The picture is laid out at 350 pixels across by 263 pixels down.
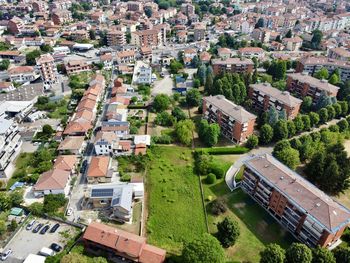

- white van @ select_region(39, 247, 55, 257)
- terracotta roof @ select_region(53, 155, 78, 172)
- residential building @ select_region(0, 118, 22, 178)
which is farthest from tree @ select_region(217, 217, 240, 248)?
residential building @ select_region(0, 118, 22, 178)

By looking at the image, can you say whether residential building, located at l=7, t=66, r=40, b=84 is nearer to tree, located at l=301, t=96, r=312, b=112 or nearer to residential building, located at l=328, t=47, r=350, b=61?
tree, located at l=301, t=96, r=312, b=112

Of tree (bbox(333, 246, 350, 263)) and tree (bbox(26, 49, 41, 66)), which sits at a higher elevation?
tree (bbox(26, 49, 41, 66))

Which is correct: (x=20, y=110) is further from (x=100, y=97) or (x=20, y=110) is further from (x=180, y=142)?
(x=180, y=142)

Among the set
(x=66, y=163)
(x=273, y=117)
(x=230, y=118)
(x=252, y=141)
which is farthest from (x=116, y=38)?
(x=252, y=141)

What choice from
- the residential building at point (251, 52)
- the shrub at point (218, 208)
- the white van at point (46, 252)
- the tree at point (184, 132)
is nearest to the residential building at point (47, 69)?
the tree at point (184, 132)

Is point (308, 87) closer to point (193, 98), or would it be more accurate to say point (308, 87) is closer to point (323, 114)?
point (323, 114)

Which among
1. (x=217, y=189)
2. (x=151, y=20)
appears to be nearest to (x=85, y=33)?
(x=151, y=20)
